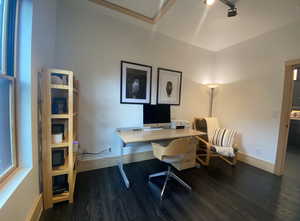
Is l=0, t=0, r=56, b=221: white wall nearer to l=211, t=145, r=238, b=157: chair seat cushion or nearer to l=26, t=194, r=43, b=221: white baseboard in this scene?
l=26, t=194, r=43, b=221: white baseboard

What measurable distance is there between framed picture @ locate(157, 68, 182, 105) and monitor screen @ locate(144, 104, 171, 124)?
1.21 ft

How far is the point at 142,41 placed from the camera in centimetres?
252

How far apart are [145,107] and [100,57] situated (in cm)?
120

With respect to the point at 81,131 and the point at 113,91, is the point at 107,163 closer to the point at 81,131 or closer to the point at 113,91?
the point at 81,131

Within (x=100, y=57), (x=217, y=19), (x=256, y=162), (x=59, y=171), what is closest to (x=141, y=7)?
(x=100, y=57)

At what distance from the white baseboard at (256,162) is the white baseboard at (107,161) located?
2135 mm

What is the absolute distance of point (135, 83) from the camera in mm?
2506

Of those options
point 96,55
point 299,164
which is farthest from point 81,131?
point 299,164

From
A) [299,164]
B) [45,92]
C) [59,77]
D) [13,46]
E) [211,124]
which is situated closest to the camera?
[13,46]

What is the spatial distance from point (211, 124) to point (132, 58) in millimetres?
2412

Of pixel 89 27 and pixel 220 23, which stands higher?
pixel 220 23

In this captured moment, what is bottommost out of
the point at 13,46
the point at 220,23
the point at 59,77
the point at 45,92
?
the point at 45,92

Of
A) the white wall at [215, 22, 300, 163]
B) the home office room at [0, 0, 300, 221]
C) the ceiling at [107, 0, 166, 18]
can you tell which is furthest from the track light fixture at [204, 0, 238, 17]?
the white wall at [215, 22, 300, 163]

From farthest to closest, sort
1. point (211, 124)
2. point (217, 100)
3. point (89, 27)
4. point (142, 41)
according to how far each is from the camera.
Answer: point (217, 100), point (211, 124), point (142, 41), point (89, 27)
